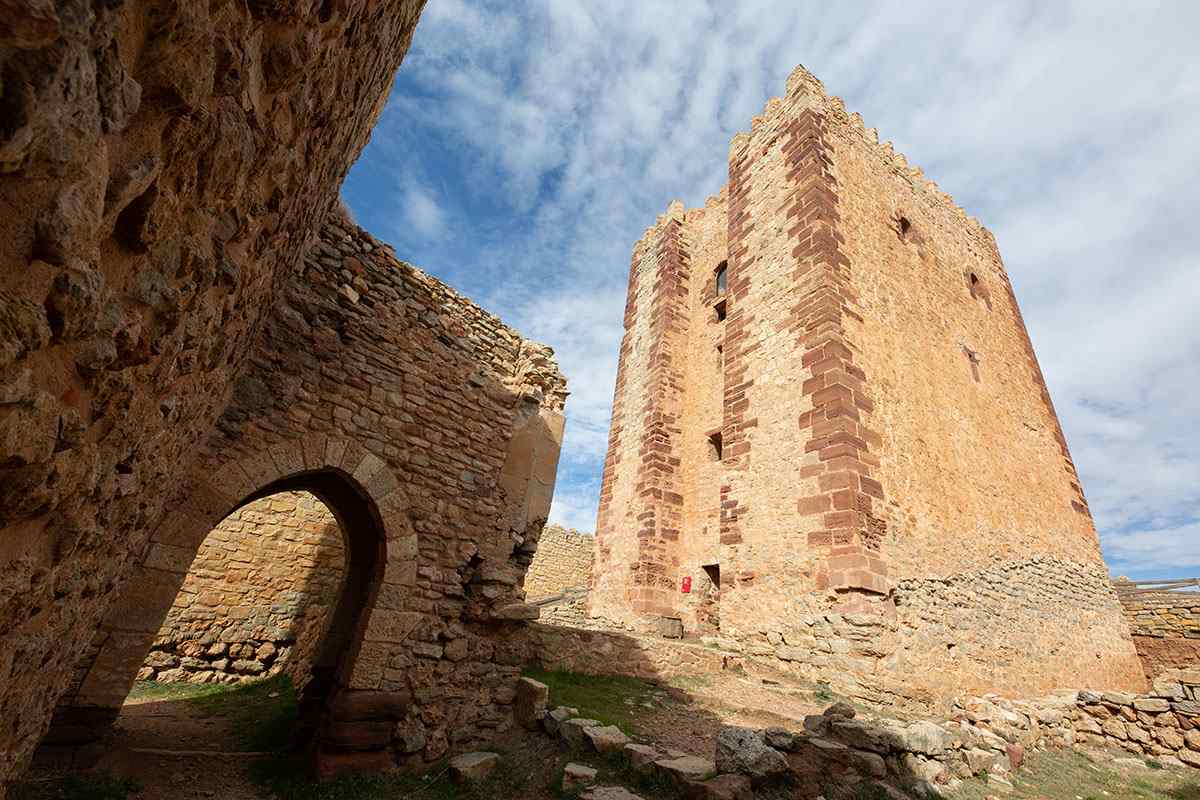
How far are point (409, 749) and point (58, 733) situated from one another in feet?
7.41

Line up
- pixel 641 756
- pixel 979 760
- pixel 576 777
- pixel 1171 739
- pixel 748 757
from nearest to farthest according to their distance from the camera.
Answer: pixel 748 757
pixel 576 777
pixel 641 756
pixel 979 760
pixel 1171 739

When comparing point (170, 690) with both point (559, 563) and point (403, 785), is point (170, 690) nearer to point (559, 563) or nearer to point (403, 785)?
point (403, 785)

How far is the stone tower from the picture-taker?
7711 mm

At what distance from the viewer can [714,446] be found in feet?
38.0

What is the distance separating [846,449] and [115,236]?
8180mm

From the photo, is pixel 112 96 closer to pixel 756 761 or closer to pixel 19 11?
pixel 19 11

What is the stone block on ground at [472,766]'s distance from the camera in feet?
14.0

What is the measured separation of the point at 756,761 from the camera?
Answer: 3.89m

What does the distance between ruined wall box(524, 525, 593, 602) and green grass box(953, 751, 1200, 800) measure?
13240 mm

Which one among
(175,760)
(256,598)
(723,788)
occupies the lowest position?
(175,760)

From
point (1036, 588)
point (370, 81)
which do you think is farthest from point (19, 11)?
point (1036, 588)

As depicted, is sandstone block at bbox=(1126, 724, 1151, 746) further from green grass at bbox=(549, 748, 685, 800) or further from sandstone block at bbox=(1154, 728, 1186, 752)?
green grass at bbox=(549, 748, 685, 800)

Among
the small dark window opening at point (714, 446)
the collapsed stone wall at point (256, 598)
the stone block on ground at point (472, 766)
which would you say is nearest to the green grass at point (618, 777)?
the stone block on ground at point (472, 766)

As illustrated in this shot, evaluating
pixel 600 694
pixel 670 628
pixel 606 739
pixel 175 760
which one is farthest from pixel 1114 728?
pixel 175 760
